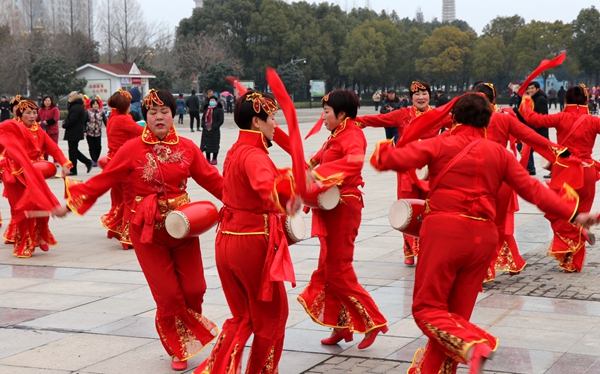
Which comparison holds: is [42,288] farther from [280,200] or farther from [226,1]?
[226,1]

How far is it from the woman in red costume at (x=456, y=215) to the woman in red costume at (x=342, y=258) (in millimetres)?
1059

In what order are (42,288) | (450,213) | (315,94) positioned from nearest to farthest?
(450,213), (42,288), (315,94)

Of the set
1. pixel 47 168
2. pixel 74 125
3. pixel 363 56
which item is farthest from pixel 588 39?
pixel 47 168

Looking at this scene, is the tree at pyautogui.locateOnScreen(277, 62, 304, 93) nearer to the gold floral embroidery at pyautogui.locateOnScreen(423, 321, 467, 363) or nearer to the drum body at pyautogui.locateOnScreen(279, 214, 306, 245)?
the drum body at pyautogui.locateOnScreen(279, 214, 306, 245)

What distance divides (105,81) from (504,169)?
161ft

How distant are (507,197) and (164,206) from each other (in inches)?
148

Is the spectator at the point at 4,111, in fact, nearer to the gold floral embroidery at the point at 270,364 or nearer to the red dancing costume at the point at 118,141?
the red dancing costume at the point at 118,141

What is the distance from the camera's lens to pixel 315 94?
229 feet

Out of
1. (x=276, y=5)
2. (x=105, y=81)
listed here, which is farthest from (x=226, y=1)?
(x=105, y=81)

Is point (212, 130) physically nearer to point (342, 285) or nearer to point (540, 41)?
point (342, 285)

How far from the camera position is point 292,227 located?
5000 millimetres

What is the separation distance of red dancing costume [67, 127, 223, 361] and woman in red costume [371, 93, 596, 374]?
1.48 metres

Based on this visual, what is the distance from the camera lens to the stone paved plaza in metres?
5.62

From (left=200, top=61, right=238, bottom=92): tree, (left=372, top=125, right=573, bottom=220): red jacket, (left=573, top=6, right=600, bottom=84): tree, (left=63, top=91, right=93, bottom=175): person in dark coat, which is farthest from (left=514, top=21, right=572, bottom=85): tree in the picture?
(left=372, top=125, right=573, bottom=220): red jacket
